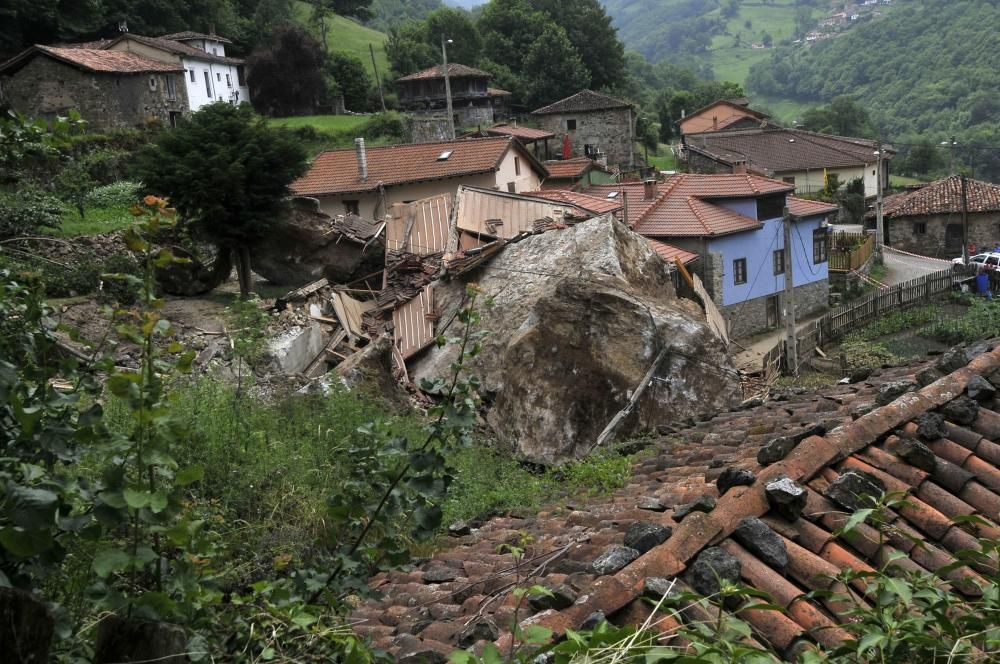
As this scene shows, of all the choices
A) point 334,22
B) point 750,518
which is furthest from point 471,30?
point 750,518

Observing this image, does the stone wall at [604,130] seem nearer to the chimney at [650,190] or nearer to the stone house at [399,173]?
the chimney at [650,190]

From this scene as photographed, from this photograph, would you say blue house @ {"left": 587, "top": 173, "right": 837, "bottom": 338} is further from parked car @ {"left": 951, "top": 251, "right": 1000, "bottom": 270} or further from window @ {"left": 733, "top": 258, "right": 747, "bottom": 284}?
parked car @ {"left": 951, "top": 251, "right": 1000, "bottom": 270}

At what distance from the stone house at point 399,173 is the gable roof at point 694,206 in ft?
14.9

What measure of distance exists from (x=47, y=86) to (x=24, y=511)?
1458 inches

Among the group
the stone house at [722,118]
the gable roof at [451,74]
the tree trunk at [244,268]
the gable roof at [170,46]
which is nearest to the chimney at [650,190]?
the tree trunk at [244,268]

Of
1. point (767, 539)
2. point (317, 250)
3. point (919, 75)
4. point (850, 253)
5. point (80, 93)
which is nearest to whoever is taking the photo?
point (767, 539)

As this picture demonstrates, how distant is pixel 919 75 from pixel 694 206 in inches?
3410

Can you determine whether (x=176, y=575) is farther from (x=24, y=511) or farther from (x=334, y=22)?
(x=334, y=22)

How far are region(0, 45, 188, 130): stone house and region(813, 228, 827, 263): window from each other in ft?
85.1

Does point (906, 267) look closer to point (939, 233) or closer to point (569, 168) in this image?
point (939, 233)

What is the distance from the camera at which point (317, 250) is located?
20.0m

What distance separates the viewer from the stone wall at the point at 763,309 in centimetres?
2919

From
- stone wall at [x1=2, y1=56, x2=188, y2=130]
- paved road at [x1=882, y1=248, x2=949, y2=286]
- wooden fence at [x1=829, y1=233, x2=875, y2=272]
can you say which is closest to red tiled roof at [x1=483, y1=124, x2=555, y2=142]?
wooden fence at [x1=829, y1=233, x2=875, y2=272]

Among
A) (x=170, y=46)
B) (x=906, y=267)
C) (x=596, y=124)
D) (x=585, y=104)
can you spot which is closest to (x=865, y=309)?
(x=906, y=267)
